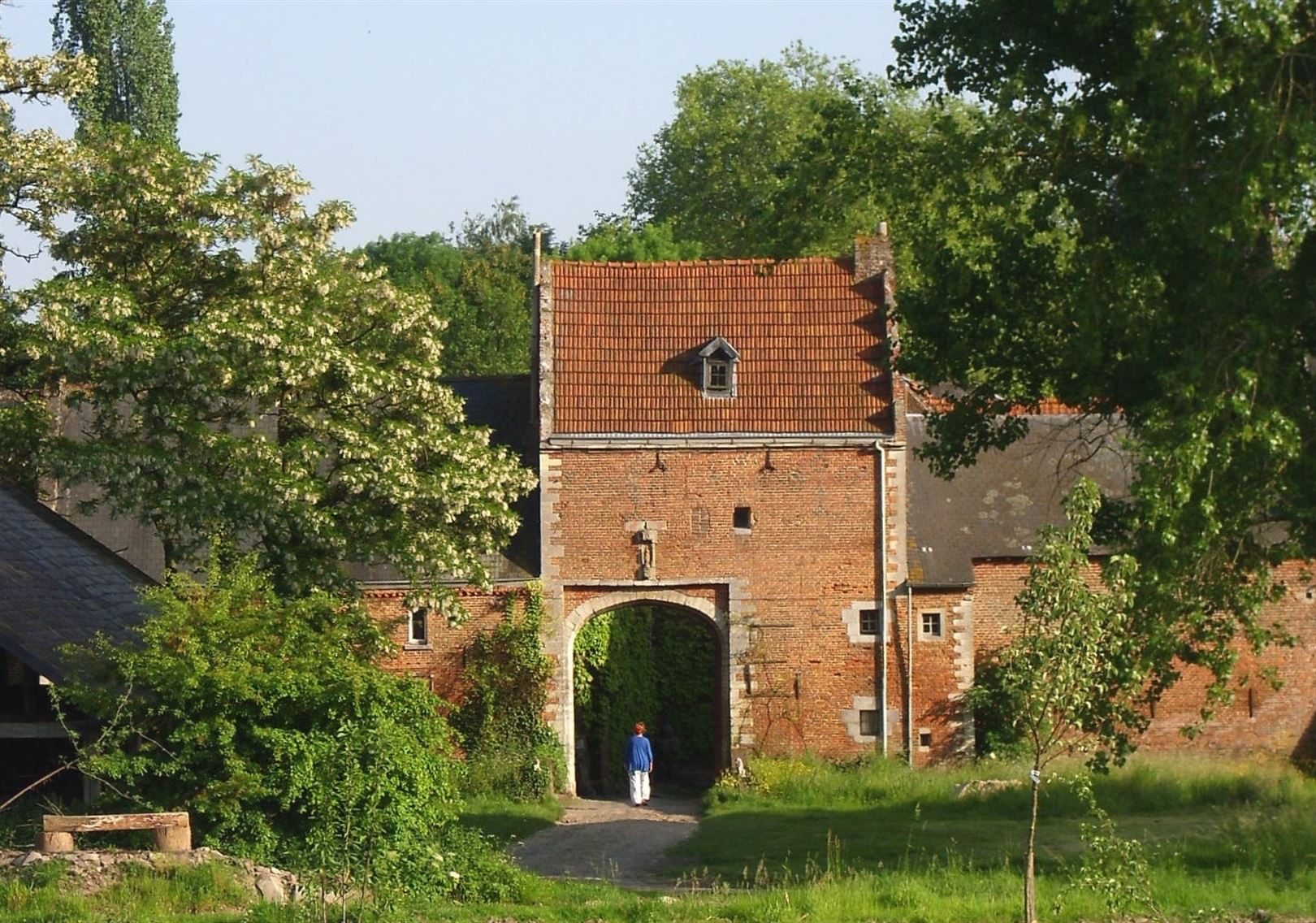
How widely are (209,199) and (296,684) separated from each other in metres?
8.84

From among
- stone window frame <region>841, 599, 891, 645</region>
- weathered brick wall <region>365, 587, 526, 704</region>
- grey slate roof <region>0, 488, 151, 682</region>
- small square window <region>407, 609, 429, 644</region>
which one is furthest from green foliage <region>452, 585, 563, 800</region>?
grey slate roof <region>0, 488, 151, 682</region>

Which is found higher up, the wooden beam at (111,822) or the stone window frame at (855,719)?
the stone window frame at (855,719)

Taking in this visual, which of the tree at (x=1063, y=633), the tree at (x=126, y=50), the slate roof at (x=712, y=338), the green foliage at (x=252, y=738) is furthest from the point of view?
the tree at (x=126, y=50)

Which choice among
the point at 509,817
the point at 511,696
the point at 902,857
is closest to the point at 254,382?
the point at 509,817

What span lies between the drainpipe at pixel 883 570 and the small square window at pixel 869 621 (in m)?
0.07

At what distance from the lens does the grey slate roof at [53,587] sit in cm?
1984

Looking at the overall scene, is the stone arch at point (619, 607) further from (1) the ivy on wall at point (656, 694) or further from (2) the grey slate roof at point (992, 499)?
(2) the grey slate roof at point (992, 499)

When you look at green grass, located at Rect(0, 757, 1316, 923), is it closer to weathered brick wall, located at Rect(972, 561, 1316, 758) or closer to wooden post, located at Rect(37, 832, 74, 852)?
wooden post, located at Rect(37, 832, 74, 852)

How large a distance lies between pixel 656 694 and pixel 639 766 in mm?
3770

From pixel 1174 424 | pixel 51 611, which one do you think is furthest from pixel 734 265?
pixel 1174 424

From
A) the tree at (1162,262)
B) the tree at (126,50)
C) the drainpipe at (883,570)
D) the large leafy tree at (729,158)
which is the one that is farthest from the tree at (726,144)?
the tree at (1162,262)

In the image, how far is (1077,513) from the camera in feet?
48.3

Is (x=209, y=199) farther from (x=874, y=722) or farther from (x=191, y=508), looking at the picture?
(x=874, y=722)

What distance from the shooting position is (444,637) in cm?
2964
